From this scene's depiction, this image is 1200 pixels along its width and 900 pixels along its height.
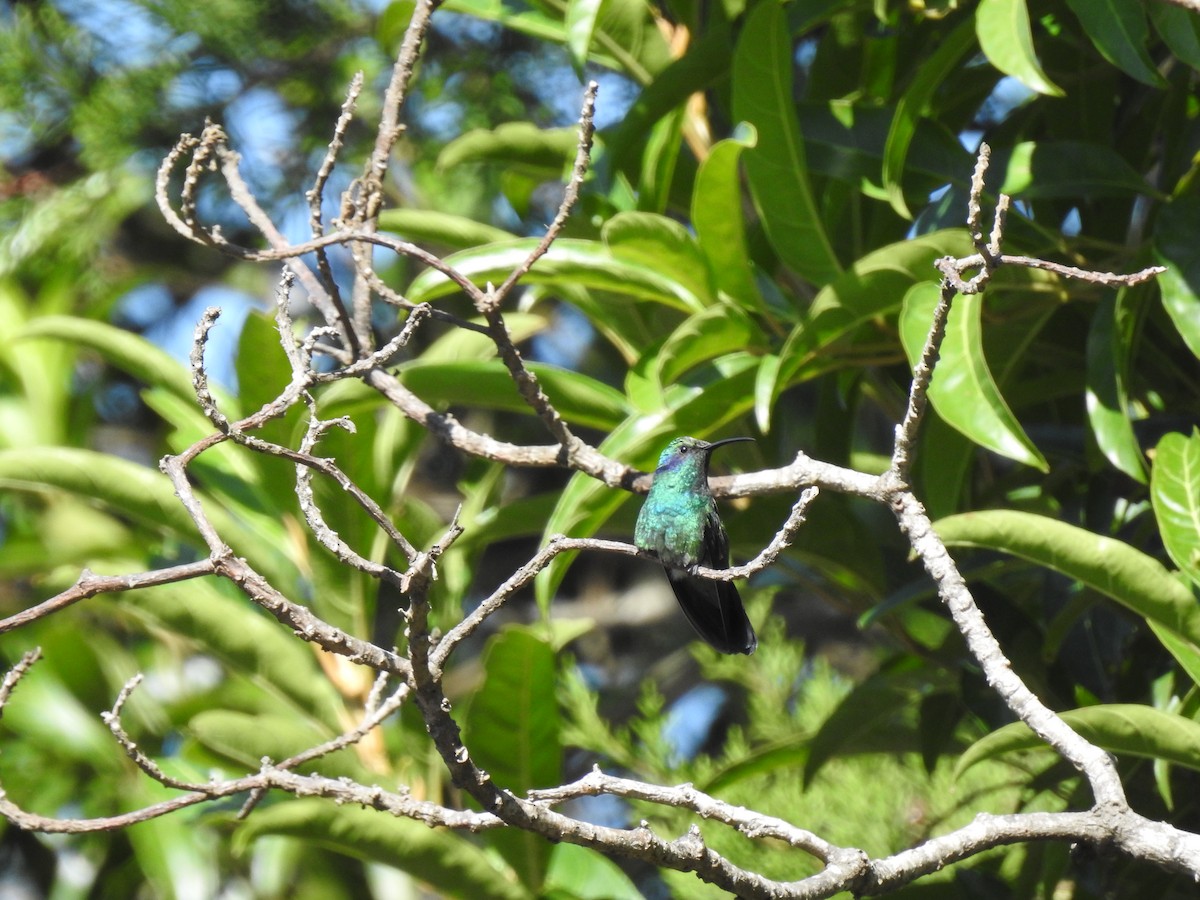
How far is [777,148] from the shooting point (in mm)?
2895

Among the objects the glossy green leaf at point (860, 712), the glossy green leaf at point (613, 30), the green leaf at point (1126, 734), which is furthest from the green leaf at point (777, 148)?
the green leaf at point (1126, 734)

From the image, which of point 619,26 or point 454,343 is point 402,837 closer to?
point 454,343

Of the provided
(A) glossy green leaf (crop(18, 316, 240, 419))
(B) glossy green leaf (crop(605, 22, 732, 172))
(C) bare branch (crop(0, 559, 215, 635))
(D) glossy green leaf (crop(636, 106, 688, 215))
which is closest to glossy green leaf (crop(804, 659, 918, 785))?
(D) glossy green leaf (crop(636, 106, 688, 215))

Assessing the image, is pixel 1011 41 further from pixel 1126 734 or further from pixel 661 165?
pixel 1126 734

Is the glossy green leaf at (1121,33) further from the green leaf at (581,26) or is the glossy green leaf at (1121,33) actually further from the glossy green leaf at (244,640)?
the glossy green leaf at (244,640)

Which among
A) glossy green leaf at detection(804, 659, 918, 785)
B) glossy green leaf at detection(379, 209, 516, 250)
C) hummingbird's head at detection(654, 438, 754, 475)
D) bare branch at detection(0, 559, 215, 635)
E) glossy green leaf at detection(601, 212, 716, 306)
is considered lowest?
glossy green leaf at detection(804, 659, 918, 785)

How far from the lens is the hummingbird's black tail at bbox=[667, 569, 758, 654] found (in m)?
2.64

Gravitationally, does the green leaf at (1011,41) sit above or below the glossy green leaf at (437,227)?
above

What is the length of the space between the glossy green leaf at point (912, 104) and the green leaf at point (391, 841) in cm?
177

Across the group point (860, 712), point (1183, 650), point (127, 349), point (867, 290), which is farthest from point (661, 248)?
point (127, 349)

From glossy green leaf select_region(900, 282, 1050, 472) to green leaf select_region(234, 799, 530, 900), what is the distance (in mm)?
1510

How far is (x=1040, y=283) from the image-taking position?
2.87 meters

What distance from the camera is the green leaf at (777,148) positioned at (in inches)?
110

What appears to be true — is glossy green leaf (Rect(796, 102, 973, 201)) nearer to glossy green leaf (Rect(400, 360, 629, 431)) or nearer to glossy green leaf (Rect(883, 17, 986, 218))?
glossy green leaf (Rect(883, 17, 986, 218))
